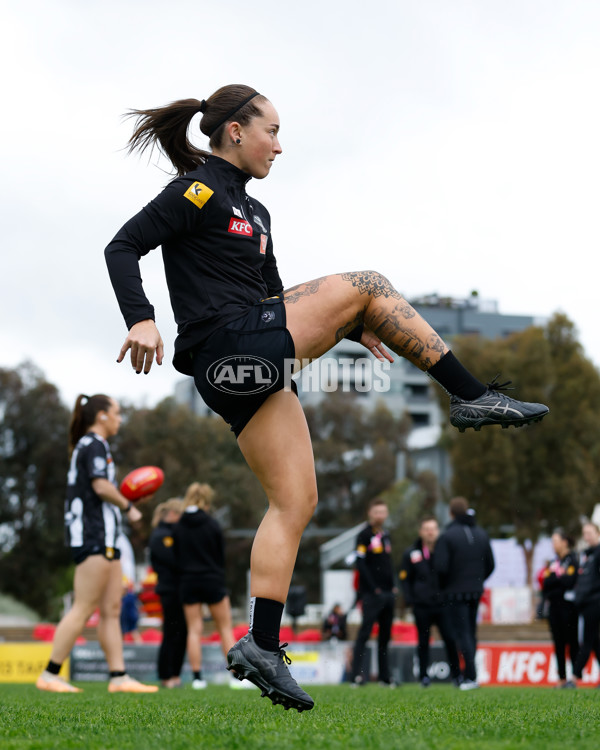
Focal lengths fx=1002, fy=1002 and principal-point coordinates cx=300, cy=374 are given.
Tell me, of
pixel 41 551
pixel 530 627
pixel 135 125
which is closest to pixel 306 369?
pixel 135 125

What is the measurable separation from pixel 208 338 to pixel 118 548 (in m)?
4.88

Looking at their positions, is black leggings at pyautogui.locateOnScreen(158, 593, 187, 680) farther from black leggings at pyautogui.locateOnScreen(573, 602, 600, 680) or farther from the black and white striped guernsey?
black leggings at pyautogui.locateOnScreen(573, 602, 600, 680)

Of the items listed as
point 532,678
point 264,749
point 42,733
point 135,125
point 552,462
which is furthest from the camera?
point 552,462

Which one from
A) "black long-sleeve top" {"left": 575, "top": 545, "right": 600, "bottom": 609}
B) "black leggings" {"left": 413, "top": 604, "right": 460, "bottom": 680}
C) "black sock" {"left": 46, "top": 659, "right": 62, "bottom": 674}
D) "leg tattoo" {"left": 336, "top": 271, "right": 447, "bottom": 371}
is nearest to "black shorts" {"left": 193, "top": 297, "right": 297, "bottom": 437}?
"leg tattoo" {"left": 336, "top": 271, "right": 447, "bottom": 371}

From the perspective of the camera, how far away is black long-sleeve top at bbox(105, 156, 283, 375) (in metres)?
3.96

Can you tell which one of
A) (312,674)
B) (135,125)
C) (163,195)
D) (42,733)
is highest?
(135,125)

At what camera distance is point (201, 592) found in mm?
11055

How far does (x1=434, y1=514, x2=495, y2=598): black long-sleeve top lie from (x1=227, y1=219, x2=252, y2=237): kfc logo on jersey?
8561 mm

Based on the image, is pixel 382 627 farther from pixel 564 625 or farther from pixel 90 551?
pixel 90 551

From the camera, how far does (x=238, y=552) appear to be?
4906 cm

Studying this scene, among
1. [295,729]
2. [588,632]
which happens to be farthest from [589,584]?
[295,729]

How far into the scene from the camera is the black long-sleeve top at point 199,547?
11117 mm

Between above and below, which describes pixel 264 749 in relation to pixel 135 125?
below

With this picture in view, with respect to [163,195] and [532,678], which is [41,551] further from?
[163,195]
